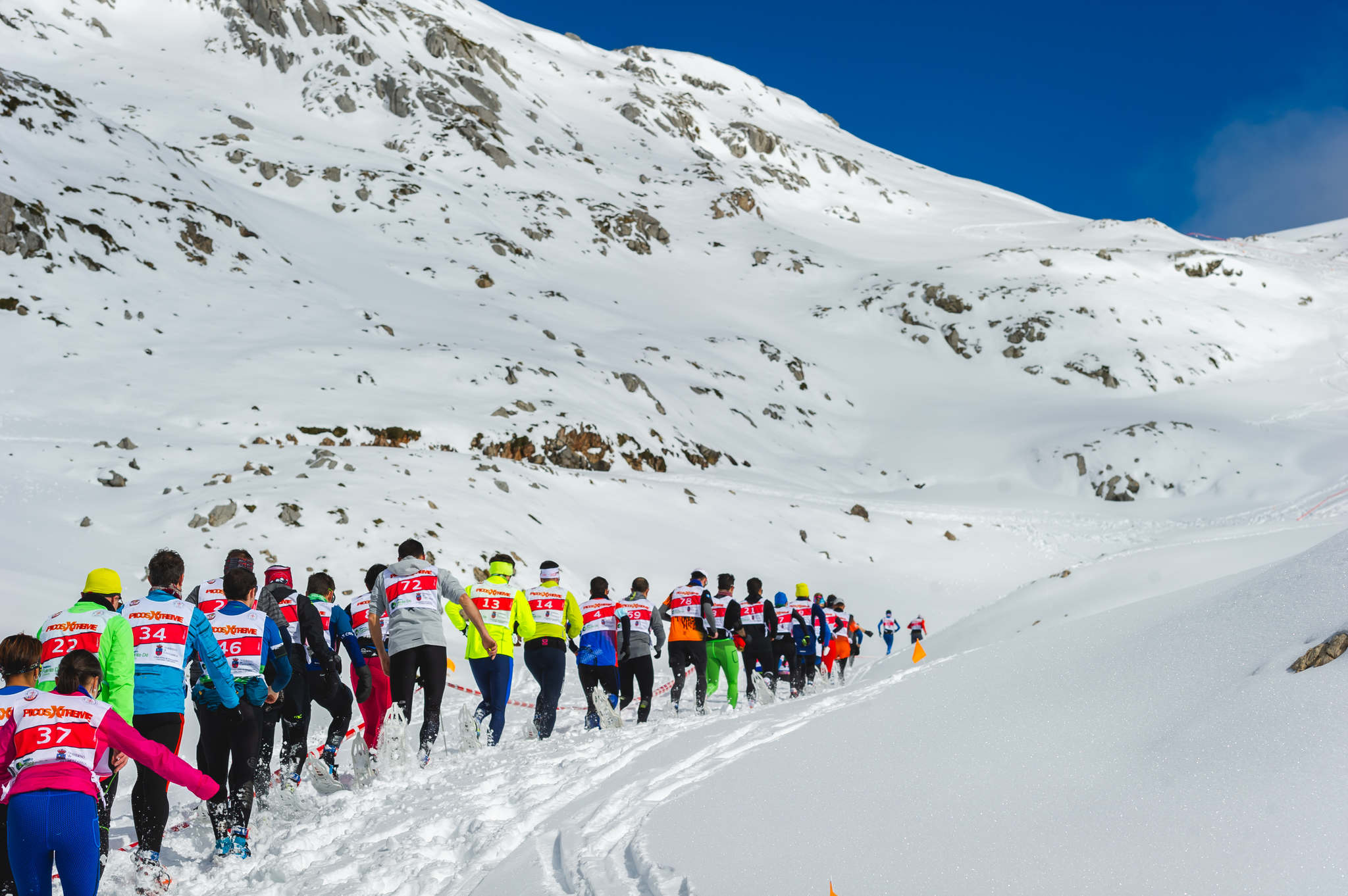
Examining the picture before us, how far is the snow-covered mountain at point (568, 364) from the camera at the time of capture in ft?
55.9

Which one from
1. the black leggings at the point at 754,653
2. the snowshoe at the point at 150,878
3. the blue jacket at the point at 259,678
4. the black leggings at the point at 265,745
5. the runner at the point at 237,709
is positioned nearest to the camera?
the snowshoe at the point at 150,878

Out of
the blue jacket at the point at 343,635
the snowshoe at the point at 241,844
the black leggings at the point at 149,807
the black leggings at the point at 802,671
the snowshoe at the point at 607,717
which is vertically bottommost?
the black leggings at the point at 802,671

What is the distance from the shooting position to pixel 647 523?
2506 centimetres

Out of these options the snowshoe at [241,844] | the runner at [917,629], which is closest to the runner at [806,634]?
the runner at [917,629]

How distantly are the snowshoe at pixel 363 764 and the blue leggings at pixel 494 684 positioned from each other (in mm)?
1580

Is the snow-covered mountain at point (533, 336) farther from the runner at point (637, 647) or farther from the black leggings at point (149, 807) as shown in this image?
the black leggings at point (149, 807)

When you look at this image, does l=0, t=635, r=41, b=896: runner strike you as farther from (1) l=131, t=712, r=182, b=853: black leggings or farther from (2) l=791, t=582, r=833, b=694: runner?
(2) l=791, t=582, r=833, b=694: runner

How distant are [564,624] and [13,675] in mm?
5981

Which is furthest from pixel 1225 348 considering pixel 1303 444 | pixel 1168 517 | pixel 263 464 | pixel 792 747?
pixel 792 747

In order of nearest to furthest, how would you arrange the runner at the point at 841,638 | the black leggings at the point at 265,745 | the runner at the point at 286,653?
1. the black leggings at the point at 265,745
2. the runner at the point at 286,653
3. the runner at the point at 841,638

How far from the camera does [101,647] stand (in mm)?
5004

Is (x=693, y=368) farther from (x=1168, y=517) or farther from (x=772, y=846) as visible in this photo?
(x=772, y=846)

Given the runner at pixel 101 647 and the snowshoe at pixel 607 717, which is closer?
the runner at pixel 101 647

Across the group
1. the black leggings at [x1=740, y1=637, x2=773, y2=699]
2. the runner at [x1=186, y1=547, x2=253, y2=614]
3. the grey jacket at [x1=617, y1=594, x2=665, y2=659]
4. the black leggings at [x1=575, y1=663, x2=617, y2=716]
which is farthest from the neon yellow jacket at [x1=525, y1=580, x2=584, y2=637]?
the runner at [x1=186, y1=547, x2=253, y2=614]
